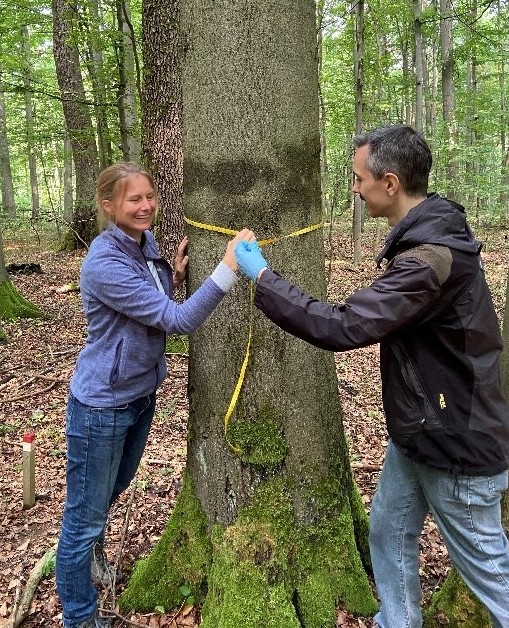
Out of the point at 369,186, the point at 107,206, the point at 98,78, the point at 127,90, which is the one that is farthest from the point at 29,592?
the point at 98,78

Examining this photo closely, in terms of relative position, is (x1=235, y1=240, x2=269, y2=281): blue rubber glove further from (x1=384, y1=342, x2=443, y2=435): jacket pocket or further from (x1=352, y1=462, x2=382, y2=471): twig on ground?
(x1=352, y1=462, x2=382, y2=471): twig on ground

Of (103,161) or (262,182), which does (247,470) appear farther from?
(103,161)

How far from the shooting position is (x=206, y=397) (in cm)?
260

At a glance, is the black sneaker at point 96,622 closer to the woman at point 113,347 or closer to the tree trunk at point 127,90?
the woman at point 113,347

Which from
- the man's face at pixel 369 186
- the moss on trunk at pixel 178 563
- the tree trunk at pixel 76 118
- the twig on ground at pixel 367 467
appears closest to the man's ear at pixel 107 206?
the man's face at pixel 369 186

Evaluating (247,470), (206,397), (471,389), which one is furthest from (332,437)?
(471,389)

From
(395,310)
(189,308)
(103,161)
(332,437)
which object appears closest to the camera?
(395,310)

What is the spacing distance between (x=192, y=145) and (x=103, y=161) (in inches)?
346

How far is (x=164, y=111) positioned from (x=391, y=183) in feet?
16.5

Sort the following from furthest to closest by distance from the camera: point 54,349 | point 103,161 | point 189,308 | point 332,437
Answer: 1. point 103,161
2. point 54,349
3. point 332,437
4. point 189,308

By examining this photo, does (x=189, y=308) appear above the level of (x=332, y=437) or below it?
above

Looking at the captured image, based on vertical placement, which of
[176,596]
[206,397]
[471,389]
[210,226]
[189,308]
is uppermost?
[210,226]

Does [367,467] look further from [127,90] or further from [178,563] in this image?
[127,90]

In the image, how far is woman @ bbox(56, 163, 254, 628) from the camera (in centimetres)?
227
